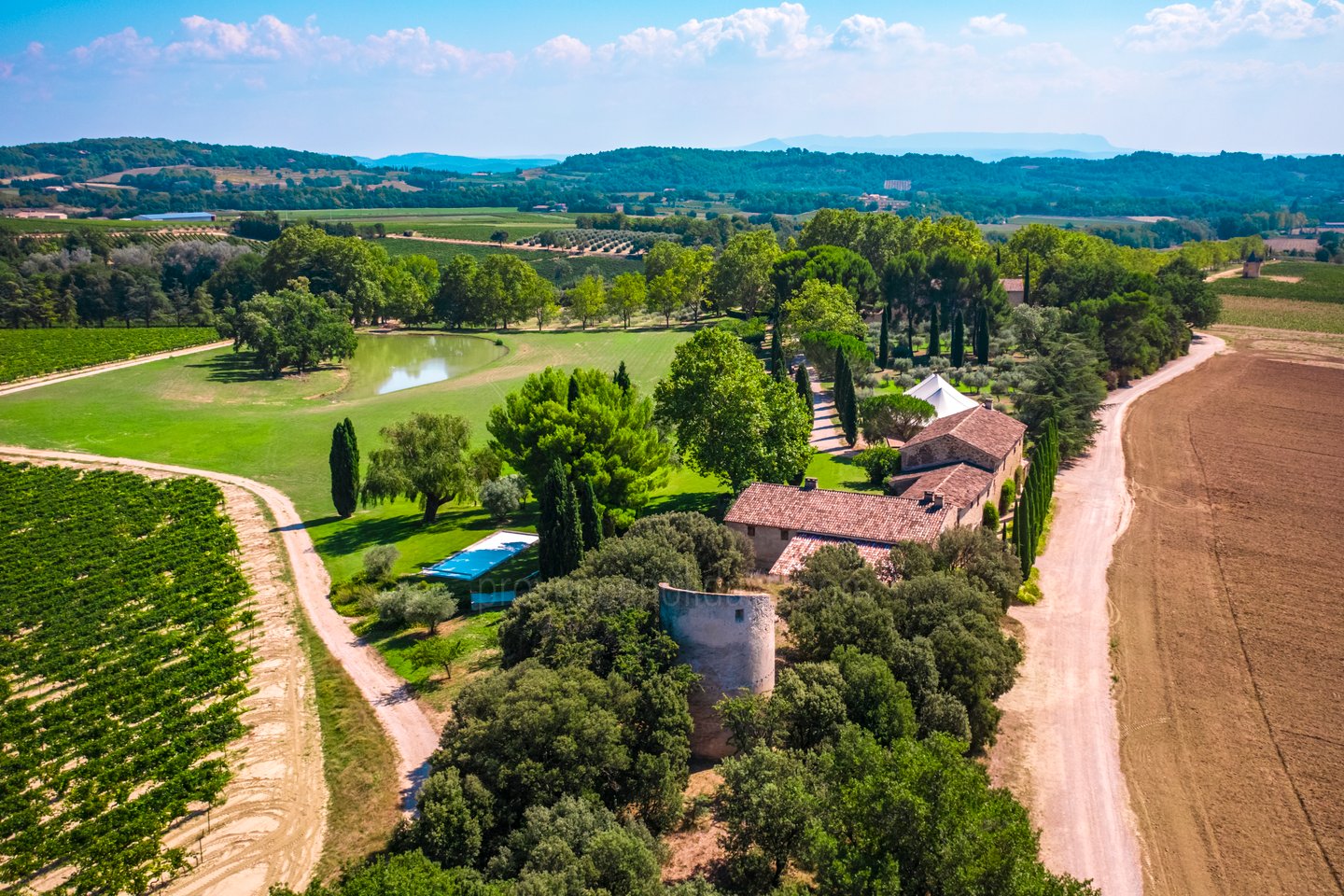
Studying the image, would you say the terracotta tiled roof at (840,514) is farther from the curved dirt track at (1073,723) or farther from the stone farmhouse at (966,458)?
the curved dirt track at (1073,723)

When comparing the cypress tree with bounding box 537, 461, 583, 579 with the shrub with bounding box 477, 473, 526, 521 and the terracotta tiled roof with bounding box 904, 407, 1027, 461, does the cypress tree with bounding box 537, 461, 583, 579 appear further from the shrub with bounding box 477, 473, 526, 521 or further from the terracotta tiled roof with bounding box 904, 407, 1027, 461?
the terracotta tiled roof with bounding box 904, 407, 1027, 461

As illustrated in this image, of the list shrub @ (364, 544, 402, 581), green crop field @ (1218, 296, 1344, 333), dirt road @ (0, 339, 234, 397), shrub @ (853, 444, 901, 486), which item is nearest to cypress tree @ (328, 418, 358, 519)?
shrub @ (364, 544, 402, 581)

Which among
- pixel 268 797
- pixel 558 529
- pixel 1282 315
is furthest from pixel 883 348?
pixel 268 797

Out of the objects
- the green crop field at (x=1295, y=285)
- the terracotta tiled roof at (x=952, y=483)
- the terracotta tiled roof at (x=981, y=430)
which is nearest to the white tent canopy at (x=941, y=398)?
the terracotta tiled roof at (x=981, y=430)

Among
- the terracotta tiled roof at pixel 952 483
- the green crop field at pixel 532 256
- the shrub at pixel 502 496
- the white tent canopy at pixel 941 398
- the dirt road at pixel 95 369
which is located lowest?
the dirt road at pixel 95 369

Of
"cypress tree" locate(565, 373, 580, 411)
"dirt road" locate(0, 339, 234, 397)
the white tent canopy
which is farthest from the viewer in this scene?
"dirt road" locate(0, 339, 234, 397)

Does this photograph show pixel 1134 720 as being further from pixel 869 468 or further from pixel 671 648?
pixel 869 468

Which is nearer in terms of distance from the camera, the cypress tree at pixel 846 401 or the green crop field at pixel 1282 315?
the cypress tree at pixel 846 401

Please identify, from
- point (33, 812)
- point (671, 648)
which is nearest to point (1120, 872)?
point (671, 648)
